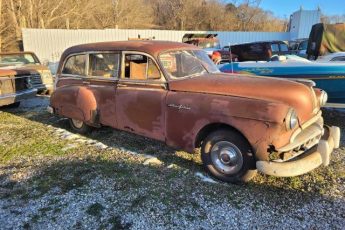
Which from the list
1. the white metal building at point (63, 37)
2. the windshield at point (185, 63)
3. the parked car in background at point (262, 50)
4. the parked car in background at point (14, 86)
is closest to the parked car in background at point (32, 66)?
the parked car in background at point (14, 86)

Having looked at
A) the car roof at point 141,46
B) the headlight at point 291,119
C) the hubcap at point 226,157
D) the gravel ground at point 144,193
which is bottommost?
the gravel ground at point 144,193

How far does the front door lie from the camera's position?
483cm

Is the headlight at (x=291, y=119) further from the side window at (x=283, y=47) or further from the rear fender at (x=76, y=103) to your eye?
the side window at (x=283, y=47)

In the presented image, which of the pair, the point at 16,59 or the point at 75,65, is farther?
the point at 16,59

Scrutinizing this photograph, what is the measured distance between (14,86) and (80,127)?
3.02 metres

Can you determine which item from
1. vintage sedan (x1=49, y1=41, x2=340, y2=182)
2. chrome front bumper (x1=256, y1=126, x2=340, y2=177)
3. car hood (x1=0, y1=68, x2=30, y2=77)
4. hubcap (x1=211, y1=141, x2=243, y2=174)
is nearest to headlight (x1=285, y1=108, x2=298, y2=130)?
vintage sedan (x1=49, y1=41, x2=340, y2=182)

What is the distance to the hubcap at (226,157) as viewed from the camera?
13.8 feet

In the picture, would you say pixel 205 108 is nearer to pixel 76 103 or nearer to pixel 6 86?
pixel 76 103

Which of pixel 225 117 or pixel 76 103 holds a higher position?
pixel 225 117

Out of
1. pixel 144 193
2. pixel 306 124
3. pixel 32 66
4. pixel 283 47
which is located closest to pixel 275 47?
pixel 283 47

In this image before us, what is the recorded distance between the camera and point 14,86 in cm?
836

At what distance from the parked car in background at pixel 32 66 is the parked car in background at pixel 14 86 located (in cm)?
28

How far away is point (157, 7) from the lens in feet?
149

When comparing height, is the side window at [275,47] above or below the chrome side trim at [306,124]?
above
